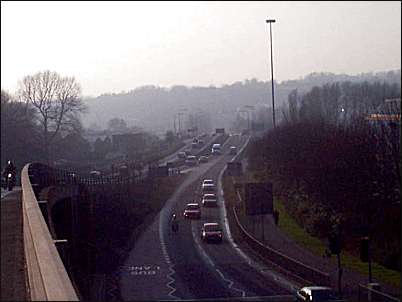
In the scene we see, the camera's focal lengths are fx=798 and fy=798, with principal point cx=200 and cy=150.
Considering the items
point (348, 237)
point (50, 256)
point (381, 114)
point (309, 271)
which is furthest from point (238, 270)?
point (381, 114)

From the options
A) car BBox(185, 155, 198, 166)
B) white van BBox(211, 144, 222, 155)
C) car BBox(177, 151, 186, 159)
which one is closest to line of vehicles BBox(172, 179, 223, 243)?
car BBox(185, 155, 198, 166)

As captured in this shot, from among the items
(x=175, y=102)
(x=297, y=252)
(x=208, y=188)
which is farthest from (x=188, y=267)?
(x=175, y=102)

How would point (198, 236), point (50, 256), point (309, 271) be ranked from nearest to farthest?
point (50, 256)
point (309, 271)
point (198, 236)

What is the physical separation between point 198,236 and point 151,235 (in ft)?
1.98

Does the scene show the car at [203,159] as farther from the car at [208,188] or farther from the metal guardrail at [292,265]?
the metal guardrail at [292,265]

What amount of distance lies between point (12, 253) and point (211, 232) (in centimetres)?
386

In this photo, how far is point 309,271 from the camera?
29.6 ft

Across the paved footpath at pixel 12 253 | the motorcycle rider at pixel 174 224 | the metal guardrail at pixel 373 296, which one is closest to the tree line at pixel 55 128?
the paved footpath at pixel 12 253

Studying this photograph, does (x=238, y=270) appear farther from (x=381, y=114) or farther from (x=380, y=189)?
(x=381, y=114)

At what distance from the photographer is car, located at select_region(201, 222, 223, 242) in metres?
10.1

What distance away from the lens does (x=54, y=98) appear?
1243 cm

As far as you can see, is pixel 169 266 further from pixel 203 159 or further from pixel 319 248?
pixel 203 159

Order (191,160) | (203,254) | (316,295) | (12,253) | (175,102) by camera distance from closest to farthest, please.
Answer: (316,295) < (203,254) < (12,253) < (191,160) < (175,102)

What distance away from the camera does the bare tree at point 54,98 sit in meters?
12.3
